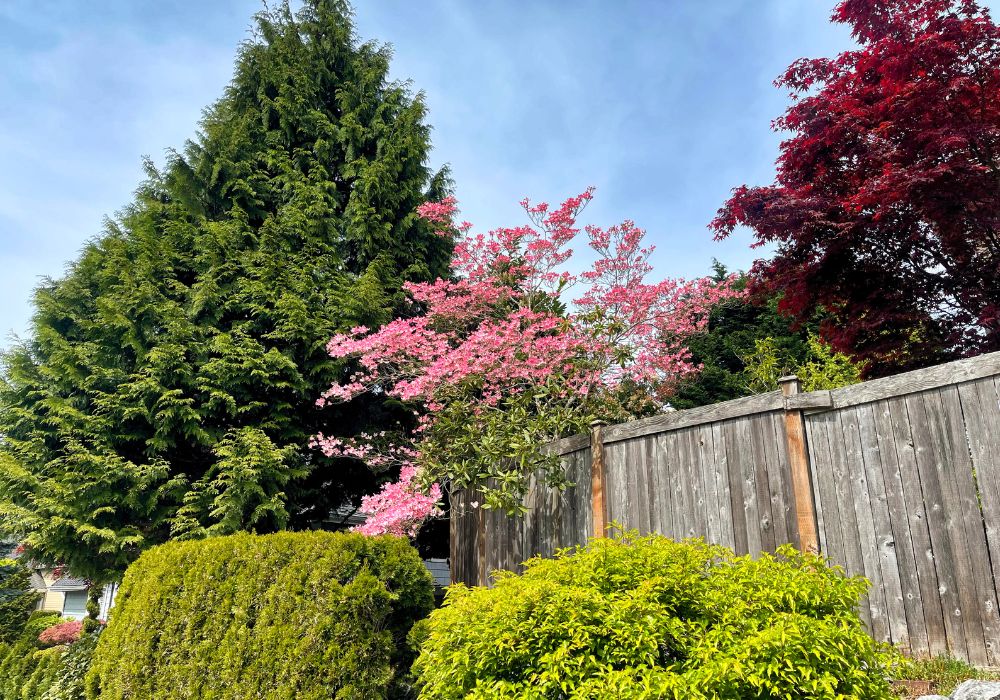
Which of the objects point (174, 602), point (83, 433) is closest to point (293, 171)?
point (83, 433)

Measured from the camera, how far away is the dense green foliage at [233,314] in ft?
21.6

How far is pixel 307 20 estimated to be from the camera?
907cm

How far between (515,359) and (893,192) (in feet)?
10.3

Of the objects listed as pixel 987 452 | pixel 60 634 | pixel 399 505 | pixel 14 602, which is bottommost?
pixel 60 634

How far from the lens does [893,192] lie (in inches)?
165

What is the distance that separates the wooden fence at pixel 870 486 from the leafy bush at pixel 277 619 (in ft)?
5.83

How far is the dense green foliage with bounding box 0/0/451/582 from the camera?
6.58 metres

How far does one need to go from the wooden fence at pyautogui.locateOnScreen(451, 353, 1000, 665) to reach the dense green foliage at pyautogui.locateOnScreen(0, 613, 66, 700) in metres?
6.84

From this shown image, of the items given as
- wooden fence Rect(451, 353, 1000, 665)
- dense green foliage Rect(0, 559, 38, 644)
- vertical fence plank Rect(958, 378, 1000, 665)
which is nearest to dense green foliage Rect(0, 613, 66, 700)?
dense green foliage Rect(0, 559, 38, 644)

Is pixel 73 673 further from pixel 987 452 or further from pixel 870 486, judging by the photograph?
pixel 987 452

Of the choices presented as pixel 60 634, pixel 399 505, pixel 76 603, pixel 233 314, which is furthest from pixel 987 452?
pixel 76 603

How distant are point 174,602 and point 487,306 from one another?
160 inches

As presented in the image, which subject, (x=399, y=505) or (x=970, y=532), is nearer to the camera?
(x=970, y=532)

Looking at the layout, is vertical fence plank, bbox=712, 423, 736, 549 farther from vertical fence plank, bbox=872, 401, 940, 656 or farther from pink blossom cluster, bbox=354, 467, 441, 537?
pink blossom cluster, bbox=354, 467, 441, 537
